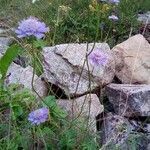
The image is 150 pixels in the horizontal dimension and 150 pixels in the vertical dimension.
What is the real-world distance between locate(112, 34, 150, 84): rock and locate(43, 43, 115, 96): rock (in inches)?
5.7

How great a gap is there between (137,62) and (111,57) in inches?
9.7

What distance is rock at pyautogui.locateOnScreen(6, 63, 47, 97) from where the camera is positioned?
4.04 meters

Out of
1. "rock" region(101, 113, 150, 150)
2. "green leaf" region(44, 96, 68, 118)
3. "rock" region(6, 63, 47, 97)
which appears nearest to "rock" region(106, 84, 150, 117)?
"rock" region(101, 113, 150, 150)

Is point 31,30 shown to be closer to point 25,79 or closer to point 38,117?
point 38,117

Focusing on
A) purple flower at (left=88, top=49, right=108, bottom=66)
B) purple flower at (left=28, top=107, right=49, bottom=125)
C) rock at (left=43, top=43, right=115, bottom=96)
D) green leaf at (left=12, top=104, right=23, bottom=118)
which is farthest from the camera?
rock at (left=43, top=43, right=115, bottom=96)

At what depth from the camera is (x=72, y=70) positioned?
407 centimetres

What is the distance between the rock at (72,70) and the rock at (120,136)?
1.05 feet

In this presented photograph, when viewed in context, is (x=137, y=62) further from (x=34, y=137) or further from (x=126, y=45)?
(x=34, y=137)

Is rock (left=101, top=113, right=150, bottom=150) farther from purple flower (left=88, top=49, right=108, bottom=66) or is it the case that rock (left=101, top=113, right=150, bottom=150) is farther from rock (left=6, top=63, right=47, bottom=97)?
rock (left=6, top=63, right=47, bottom=97)

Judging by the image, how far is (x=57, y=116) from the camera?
3.44 meters

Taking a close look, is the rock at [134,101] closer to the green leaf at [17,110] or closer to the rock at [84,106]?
the rock at [84,106]

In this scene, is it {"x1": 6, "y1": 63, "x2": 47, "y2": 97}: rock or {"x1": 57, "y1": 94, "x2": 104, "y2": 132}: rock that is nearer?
{"x1": 57, "y1": 94, "x2": 104, "y2": 132}: rock

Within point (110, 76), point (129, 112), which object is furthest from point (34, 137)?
point (110, 76)

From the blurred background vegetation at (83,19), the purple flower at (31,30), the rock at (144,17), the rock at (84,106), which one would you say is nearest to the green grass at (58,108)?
the blurred background vegetation at (83,19)
